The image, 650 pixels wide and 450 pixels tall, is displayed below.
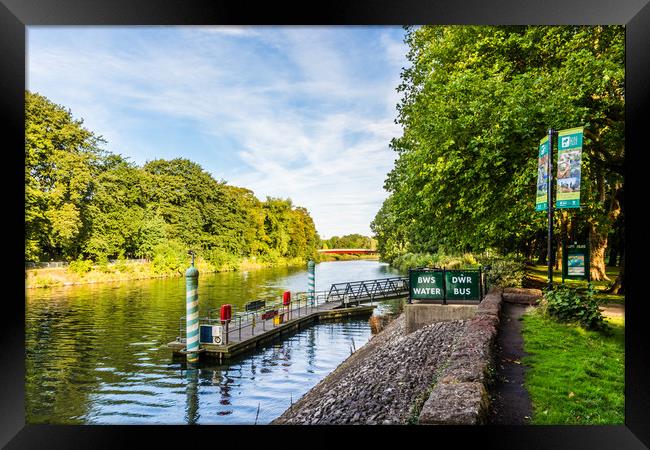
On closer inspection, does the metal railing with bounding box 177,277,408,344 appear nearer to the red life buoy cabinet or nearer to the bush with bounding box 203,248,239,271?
the red life buoy cabinet

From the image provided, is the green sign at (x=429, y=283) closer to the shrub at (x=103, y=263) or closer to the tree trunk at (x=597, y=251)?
the tree trunk at (x=597, y=251)

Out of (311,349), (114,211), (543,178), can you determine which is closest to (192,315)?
(311,349)

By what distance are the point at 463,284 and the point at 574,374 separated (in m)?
5.71

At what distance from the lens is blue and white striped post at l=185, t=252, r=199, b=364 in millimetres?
13062

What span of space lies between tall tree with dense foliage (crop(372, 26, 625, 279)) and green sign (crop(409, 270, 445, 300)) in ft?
7.83

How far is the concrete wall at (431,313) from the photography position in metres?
11.8

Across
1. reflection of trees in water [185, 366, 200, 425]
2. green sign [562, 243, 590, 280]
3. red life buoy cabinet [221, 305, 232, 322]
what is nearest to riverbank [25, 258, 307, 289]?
red life buoy cabinet [221, 305, 232, 322]

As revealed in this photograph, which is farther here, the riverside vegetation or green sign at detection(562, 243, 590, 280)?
the riverside vegetation

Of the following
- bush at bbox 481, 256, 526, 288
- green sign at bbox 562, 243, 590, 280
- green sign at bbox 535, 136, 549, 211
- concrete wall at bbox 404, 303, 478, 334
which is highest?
green sign at bbox 535, 136, 549, 211

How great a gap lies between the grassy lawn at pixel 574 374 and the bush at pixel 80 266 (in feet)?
114

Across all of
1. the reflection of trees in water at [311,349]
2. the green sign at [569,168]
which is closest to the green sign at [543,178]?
the green sign at [569,168]

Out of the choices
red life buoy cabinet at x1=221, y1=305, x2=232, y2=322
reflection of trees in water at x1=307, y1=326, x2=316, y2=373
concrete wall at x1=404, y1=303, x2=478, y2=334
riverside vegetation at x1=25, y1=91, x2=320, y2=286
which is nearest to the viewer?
concrete wall at x1=404, y1=303, x2=478, y2=334

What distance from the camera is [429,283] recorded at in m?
12.1
